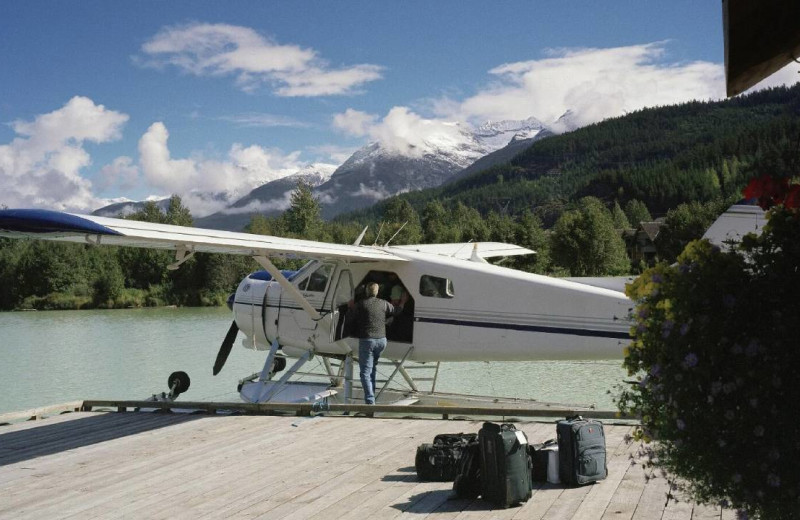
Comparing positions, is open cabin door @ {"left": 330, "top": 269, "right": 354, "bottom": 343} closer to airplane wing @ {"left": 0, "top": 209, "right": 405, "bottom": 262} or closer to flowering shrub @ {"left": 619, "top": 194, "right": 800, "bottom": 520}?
airplane wing @ {"left": 0, "top": 209, "right": 405, "bottom": 262}

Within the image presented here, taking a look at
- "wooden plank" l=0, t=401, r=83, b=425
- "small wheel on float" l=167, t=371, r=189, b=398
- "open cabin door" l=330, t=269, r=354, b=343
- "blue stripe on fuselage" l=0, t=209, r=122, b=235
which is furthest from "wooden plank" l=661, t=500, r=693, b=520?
"small wheel on float" l=167, t=371, r=189, b=398

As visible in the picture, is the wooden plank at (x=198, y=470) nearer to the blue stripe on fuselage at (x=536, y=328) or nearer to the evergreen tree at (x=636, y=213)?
the blue stripe on fuselage at (x=536, y=328)

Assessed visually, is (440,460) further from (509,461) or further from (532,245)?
(532,245)

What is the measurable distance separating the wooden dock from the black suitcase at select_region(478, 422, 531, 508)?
3.3 inches

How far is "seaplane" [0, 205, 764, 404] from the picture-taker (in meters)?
8.23

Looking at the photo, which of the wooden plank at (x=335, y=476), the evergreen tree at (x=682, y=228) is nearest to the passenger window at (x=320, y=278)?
the wooden plank at (x=335, y=476)

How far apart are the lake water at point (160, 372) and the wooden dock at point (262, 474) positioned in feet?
9.87

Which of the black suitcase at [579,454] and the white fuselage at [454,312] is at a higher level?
the white fuselage at [454,312]

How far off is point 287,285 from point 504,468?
529 centimetres

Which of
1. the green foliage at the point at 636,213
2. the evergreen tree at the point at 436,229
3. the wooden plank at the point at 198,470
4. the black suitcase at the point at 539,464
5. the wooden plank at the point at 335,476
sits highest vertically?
the green foliage at the point at 636,213

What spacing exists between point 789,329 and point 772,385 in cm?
20

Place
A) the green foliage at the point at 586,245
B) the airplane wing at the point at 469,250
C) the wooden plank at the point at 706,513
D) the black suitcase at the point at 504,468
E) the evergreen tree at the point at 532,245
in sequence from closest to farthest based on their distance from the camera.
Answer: the wooden plank at the point at 706,513 → the black suitcase at the point at 504,468 → the airplane wing at the point at 469,250 → the evergreen tree at the point at 532,245 → the green foliage at the point at 586,245

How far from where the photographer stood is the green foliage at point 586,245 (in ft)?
186

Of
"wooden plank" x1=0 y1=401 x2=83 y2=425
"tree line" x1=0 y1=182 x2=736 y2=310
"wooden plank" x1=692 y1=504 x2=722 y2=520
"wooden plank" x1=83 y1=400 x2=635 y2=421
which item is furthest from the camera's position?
"tree line" x1=0 y1=182 x2=736 y2=310
